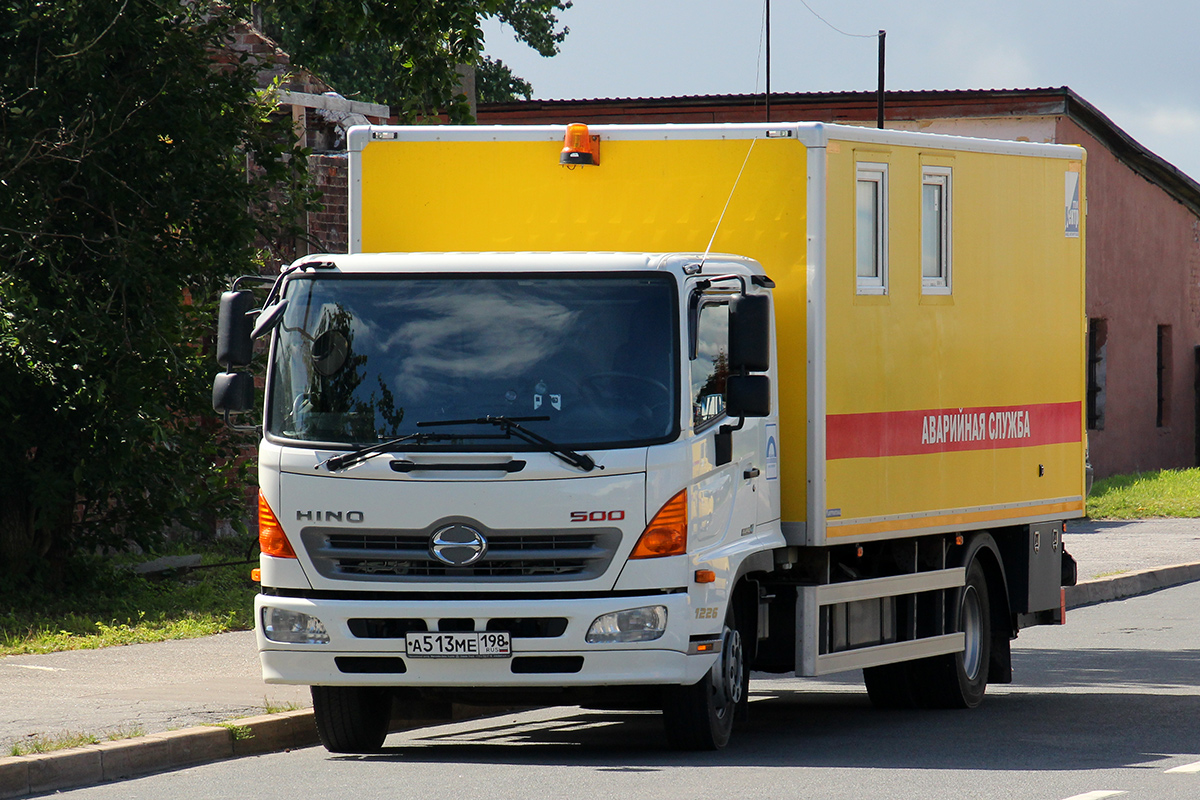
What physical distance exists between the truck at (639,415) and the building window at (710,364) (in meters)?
0.02

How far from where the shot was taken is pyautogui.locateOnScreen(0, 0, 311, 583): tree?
49.5 feet

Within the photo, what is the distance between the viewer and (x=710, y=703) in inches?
379

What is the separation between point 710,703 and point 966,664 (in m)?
3.20

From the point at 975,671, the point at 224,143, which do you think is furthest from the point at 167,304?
the point at 975,671

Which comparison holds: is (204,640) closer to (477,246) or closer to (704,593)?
(477,246)

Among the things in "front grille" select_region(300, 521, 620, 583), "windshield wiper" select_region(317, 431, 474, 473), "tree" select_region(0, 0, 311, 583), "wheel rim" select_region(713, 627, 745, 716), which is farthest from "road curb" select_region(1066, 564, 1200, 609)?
"windshield wiper" select_region(317, 431, 474, 473)

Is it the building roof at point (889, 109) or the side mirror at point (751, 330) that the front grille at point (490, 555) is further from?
the building roof at point (889, 109)

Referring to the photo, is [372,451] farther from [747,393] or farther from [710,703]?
[710,703]

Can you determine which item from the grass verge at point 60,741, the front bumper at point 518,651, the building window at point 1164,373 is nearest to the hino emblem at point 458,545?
the front bumper at point 518,651

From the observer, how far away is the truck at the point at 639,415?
29.6ft

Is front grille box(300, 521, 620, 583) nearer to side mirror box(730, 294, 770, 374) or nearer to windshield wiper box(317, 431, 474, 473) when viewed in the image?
windshield wiper box(317, 431, 474, 473)

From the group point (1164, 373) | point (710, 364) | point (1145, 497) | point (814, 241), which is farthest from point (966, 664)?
point (1164, 373)

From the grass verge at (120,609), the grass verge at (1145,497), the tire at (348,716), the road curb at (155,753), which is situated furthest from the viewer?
the grass verge at (1145,497)

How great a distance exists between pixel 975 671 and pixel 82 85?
8.24 metres
